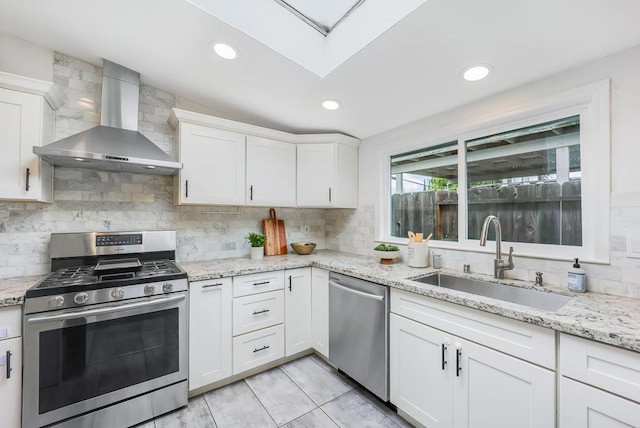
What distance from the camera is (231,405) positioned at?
1907mm

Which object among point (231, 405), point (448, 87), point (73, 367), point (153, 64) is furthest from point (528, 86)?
point (73, 367)

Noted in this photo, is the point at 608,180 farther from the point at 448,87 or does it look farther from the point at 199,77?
the point at 199,77

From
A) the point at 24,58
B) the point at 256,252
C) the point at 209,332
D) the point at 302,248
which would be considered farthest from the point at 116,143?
the point at 302,248

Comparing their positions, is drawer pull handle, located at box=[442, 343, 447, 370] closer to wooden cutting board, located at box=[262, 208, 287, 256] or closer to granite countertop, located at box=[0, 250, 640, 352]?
granite countertop, located at box=[0, 250, 640, 352]

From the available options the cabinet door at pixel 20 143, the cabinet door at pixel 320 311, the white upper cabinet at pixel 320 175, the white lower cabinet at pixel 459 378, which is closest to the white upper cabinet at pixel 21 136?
the cabinet door at pixel 20 143

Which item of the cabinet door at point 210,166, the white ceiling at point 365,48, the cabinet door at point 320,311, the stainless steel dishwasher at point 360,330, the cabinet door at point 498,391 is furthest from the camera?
the cabinet door at point 320,311

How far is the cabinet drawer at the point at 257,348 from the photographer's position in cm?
214

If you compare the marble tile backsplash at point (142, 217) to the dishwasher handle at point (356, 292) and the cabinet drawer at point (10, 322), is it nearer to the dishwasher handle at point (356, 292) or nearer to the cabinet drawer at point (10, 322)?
the cabinet drawer at point (10, 322)

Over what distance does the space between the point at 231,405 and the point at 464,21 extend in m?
2.75

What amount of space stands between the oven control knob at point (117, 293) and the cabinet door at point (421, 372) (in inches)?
68.2

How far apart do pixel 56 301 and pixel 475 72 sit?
9.31 ft

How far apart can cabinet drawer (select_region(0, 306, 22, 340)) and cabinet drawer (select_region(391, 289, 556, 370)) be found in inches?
85.6

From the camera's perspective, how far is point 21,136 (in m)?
1.70

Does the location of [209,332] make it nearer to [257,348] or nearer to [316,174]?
[257,348]
